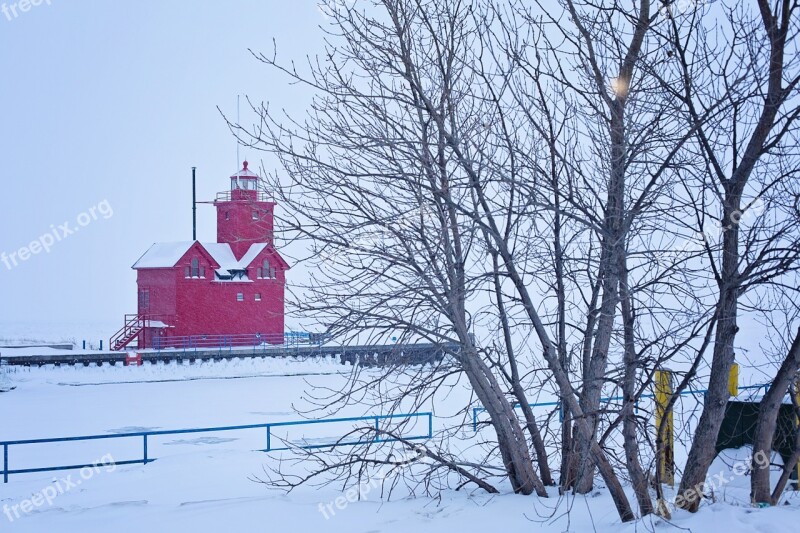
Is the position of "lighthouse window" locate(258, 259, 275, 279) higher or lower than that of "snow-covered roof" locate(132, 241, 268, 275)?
lower

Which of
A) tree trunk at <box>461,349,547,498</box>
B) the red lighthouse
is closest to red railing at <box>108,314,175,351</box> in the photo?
the red lighthouse

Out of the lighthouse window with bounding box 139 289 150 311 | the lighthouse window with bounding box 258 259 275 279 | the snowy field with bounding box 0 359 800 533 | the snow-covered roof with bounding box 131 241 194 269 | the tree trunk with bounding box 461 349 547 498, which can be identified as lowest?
the snowy field with bounding box 0 359 800 533

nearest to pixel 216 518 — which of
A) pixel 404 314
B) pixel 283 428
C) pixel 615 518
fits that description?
pixel 404 314

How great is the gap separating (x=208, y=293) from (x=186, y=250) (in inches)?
114

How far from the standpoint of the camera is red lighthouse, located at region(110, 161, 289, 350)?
1866 inches

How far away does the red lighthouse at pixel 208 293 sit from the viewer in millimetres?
47406

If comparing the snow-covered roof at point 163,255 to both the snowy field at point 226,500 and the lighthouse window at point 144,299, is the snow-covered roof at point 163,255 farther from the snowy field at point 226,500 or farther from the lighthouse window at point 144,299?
the snowy field at point 226,500

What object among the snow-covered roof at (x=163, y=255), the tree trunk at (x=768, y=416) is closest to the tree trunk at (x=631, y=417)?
the tree trunk at (x=768, y=416)

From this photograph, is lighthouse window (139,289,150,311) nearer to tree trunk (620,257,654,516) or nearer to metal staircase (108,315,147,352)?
metal staircase (108,315,147,352)

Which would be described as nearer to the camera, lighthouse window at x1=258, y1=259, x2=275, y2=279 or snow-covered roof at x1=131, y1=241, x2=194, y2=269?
snow-covered roof at x1=131, y1=241, x2=194, y2=269

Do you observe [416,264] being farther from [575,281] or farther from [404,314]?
[575,281]

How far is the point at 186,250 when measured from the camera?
47.8 metres

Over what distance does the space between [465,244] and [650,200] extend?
2.35 metres

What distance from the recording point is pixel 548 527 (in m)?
8.19
